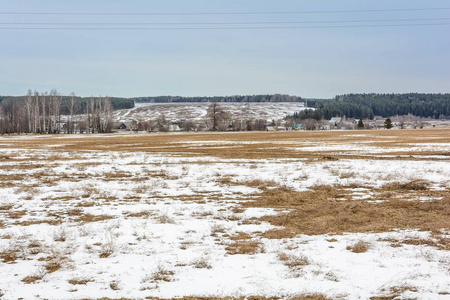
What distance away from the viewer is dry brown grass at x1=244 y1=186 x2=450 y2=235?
10.2 metres

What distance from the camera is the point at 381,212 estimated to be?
39.1ft

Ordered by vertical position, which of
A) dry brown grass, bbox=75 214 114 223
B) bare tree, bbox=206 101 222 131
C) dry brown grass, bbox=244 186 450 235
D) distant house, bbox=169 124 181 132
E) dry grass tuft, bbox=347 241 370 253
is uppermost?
bare tree, bbox=206 101 222 131

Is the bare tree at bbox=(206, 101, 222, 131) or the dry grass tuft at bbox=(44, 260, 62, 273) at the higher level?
the bare tree at bbox=(206, 101, 222, 131)

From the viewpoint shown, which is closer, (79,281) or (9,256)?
(79,281)

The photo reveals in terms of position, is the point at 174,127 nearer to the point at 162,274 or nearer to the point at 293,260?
the point at 293,260

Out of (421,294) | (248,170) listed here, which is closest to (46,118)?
(248,170)

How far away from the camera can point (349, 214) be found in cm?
1175

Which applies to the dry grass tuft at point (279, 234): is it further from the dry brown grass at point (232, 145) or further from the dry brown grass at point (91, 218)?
the dry brown grass at point (232, 145)

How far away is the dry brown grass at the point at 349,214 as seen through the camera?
33.5ft

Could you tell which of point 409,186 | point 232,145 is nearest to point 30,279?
point 409,186

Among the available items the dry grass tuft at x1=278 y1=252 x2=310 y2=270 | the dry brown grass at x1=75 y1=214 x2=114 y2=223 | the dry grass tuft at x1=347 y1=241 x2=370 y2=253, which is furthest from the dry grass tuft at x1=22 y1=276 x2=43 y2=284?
the dry grass tuft at x1=347 y1=241 x2=370 y2=253

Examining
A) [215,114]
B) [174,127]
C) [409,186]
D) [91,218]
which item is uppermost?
[215,114]

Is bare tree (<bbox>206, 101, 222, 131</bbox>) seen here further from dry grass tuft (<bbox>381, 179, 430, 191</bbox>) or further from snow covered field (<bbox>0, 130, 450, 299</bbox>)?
dry grass tuft (<bbox>381, 179, 430, 191</bbox>)

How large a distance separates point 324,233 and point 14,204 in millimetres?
11475
